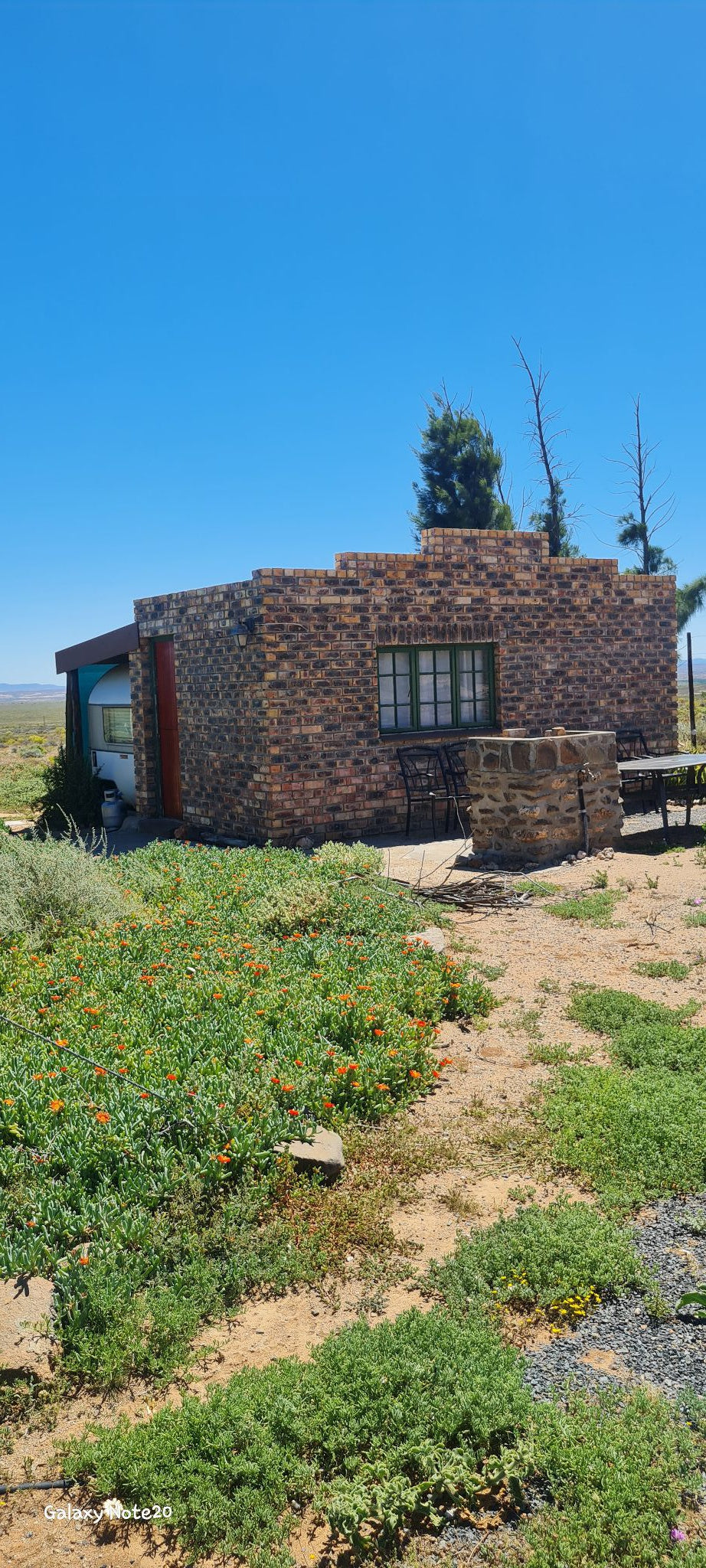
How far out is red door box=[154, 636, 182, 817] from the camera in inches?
518

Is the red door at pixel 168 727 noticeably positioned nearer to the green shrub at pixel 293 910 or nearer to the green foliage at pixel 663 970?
the green shrub at pixel 293 910

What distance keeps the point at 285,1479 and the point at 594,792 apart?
8206mm

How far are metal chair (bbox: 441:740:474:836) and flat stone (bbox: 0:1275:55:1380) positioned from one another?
28.3 feet

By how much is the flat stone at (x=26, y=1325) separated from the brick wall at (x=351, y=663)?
24.8ft

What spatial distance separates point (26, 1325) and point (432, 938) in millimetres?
4147

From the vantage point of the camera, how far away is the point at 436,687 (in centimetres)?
1225

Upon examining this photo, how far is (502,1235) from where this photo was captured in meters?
3.62

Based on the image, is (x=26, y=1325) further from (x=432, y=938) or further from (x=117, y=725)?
(x=117, y=725)

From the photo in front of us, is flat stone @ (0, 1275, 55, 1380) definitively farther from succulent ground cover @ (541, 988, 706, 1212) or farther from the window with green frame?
the window with green frame

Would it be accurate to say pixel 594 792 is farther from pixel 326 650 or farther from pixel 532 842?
pixel 326 650

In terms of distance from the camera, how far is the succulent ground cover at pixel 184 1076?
134 inches

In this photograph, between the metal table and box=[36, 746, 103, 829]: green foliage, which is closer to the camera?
the metal table

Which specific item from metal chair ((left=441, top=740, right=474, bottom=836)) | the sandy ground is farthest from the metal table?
metal chair ((left=441, top=740, right=474, bottom=836))

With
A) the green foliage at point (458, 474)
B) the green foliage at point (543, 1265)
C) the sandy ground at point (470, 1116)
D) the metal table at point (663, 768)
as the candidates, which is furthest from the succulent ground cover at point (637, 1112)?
the green foliage at point (458, 474)
